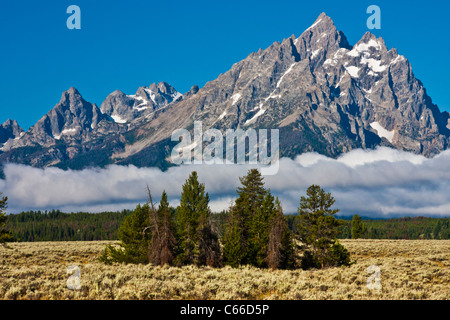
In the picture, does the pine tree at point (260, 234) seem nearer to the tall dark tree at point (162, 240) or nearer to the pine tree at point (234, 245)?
the pine tree at point (234, 245)

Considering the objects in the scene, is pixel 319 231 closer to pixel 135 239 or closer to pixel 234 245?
pixel 234 245

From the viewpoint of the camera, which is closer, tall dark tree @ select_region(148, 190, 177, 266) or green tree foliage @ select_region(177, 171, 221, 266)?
tall dark tree @ select_region(148, 190, 177, 266)

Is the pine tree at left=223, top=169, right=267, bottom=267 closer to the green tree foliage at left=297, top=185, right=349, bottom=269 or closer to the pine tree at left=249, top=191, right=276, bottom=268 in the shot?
the pine tree at left=249, top=191, right=276, bottom=268

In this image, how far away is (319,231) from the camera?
41.6 m

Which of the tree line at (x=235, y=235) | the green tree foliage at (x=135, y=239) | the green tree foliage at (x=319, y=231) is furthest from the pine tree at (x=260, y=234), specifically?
the green tree foliage at (x=135, y=239)

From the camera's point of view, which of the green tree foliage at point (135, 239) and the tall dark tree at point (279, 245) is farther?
the green tree foliage at point (135, 239)

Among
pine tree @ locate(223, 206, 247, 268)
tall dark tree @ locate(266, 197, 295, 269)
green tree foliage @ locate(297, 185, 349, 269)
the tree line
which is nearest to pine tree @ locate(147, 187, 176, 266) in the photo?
the tree line

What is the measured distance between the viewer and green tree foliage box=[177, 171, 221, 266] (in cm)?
3966

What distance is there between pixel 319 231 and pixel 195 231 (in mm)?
13170

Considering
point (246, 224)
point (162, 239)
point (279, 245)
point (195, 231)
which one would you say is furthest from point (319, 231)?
point (162, 239)

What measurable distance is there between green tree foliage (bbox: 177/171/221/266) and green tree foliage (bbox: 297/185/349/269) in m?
10.0

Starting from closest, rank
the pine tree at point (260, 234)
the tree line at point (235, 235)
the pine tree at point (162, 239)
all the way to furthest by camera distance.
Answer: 1. the pine tree at point (162, 239)
2. the tree line at point (235, 235)
3. the pine tree at point (260, 234)

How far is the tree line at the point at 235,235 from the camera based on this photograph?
129ft
